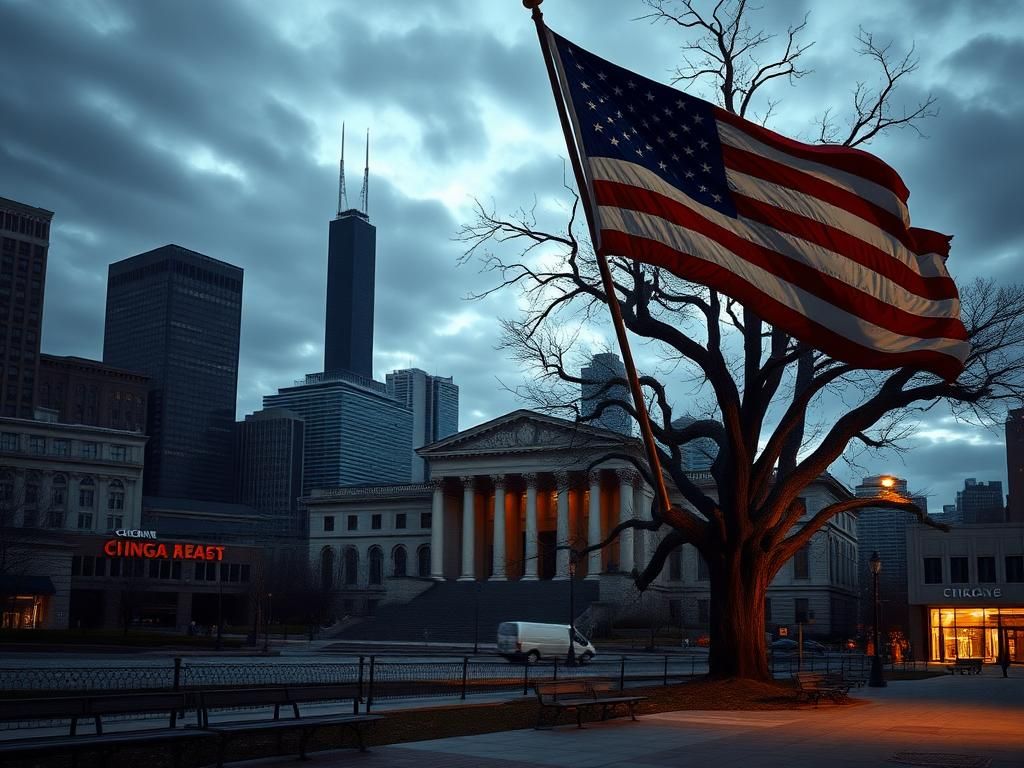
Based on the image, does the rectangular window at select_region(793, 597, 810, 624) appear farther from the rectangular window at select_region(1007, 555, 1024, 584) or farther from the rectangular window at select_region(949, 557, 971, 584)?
the rectangular window at select_region(1007, 555, 1024, 584)

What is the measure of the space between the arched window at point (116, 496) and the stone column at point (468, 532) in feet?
166

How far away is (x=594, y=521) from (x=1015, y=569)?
36.7 meters

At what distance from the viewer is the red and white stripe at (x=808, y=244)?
14.7 meters

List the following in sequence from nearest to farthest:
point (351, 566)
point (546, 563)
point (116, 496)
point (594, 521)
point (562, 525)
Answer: point (594, 521) → point (562, 525) → point (546, 563) → point (351, 566) → point (116, 496)

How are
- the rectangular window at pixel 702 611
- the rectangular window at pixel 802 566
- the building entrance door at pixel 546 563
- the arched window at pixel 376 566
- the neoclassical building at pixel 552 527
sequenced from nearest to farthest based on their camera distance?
the neoclassical building at pixel 552 527
the building entrance door at pixel 546 563
the rectangular window at pixel 802 566
the rectangular window at pixel 702 611
the arched window at pixel 376 566

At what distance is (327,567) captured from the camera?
123 m

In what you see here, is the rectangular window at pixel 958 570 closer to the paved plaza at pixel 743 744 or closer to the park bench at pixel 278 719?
the paved plaza at pixel 743 744

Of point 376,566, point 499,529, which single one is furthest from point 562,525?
point 376,566

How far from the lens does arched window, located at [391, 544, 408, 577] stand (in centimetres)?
11962

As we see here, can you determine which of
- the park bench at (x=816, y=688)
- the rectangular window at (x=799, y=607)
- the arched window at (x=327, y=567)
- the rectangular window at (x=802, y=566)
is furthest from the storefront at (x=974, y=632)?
the arched window at (x=327, y=567)

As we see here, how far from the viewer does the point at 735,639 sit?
94.9 ft

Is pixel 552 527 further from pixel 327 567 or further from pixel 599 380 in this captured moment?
pixel 599 380

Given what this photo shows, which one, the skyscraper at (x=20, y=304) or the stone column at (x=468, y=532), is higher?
the skyscraper at (x=20, y=304)

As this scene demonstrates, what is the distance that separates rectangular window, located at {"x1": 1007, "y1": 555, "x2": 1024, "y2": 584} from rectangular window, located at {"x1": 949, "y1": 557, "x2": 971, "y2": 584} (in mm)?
2623
